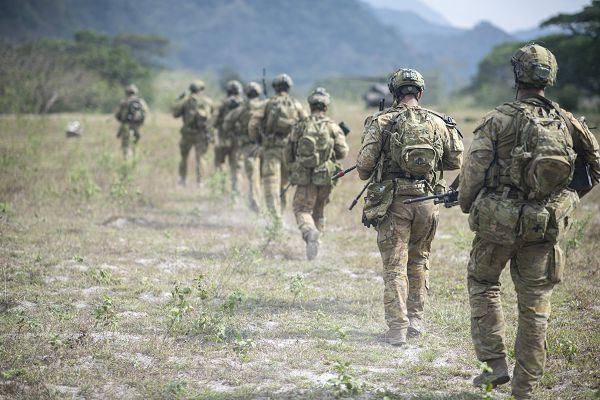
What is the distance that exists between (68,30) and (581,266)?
93.6m

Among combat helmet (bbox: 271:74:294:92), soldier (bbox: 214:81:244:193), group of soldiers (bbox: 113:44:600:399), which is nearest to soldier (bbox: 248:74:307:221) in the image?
combat helmet (bbox: 271:74:294:92)

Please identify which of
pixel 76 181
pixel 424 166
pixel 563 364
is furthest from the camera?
pixel 76 181

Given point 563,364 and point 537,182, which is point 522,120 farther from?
point 563,364

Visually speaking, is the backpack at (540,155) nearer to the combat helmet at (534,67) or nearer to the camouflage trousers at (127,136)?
the combat helmet at (534,67)

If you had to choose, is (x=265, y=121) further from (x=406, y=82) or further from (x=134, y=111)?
(x=134, y=111)

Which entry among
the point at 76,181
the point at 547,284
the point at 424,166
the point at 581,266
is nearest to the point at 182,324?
the point at 424,166

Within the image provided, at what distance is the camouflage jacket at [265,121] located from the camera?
973cm

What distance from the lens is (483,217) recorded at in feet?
14.5

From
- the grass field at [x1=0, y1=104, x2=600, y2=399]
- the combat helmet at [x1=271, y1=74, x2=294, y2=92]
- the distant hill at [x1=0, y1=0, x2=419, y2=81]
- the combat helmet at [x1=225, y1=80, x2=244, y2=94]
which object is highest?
the distant hill at [x1=0, y1=0, x2=419, y2=81]

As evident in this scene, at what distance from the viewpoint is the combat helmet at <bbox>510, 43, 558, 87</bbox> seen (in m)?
4.36

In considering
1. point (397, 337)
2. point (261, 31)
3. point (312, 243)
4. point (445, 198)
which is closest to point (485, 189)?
point (445, 198)

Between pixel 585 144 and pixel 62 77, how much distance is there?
22315 millimetres

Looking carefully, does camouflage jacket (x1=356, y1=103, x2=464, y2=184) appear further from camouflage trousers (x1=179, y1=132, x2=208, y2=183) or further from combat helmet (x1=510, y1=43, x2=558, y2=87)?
camouflage trousers (x1=179, y1=132, x2=208, y2=183)

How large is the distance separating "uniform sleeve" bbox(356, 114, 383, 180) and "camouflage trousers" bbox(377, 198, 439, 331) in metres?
0.38
